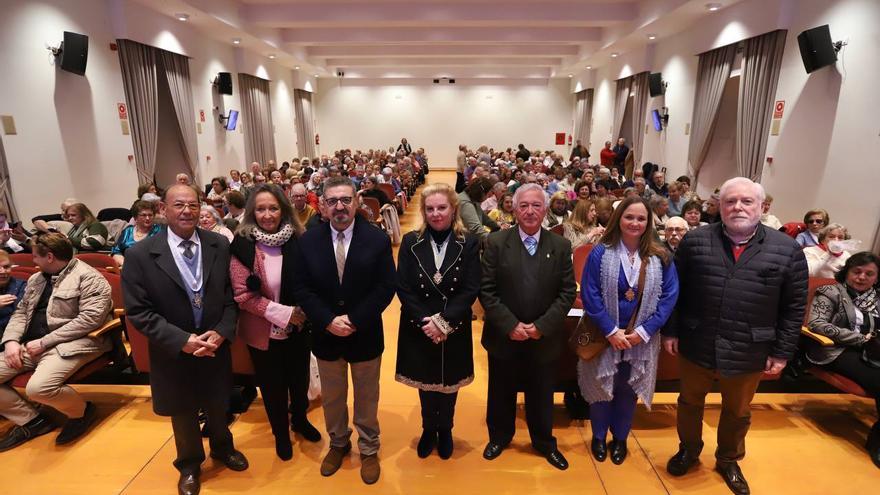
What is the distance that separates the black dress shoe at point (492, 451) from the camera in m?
2.62

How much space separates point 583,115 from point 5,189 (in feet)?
57.0

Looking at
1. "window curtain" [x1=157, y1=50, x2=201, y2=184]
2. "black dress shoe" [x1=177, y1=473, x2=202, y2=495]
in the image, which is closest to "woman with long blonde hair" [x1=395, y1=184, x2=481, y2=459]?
"black dress shoe" [x1=177, y1=473, x2=202, y2=495]

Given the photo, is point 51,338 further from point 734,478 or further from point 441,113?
point 441,113

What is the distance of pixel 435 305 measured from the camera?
228 centimetres

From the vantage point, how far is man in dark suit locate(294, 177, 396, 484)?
221 cm

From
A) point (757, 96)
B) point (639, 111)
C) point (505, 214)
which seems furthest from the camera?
point (639, 111)

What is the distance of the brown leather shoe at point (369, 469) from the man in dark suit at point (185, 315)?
819mm

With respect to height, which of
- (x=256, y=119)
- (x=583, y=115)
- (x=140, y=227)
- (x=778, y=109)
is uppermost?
(x=583, y=115)

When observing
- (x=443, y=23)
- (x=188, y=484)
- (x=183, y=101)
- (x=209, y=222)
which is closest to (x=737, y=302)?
(x=188, y=484)

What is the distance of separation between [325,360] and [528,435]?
4.61 feet

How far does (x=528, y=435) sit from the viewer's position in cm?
284

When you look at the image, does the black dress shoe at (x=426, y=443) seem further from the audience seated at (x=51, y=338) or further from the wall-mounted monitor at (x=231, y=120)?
the wall-mounted monitor at (x=231, y=120)

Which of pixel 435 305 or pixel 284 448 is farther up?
pixel 435 305

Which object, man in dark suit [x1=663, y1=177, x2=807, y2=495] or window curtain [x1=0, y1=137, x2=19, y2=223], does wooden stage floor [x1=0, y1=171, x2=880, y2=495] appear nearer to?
man in dark suit [x1=663, y1=177, x2=807, y2=495]
